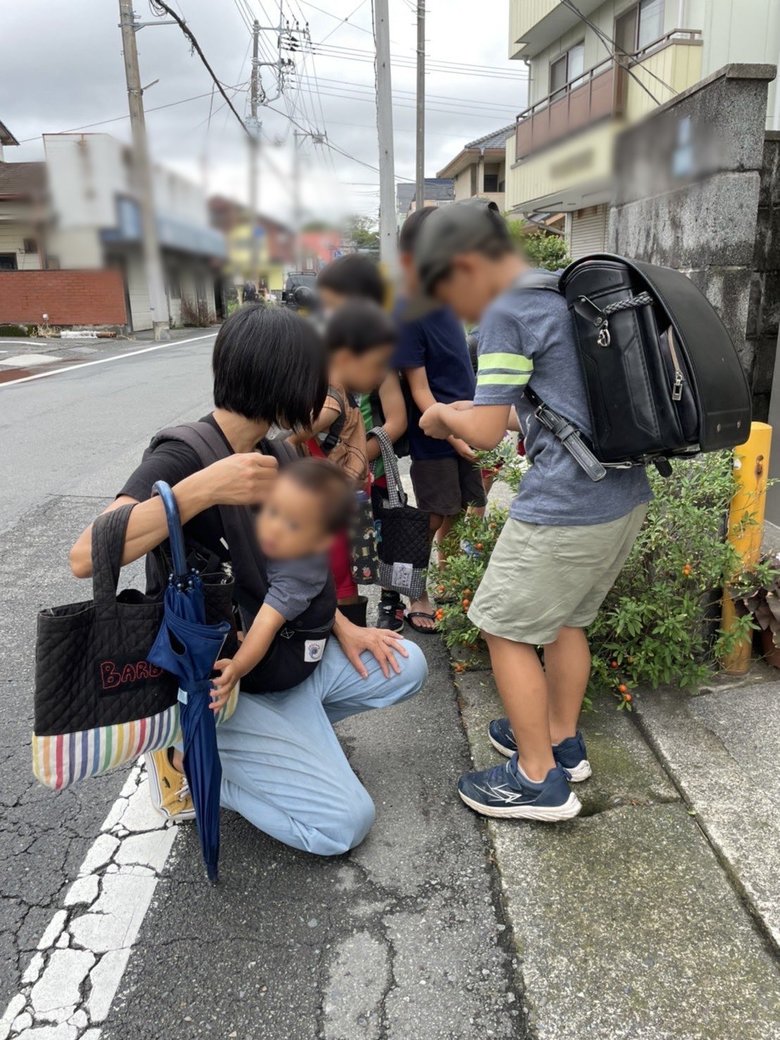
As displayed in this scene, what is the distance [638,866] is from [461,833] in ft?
1.51

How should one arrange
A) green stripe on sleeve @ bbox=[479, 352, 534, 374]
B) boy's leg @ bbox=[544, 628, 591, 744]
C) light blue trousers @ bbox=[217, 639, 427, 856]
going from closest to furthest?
green stripe on sleeve @ bbox=[479, 352, 534, 374], light blue trousers @ bbox=[217, 639, 427, 856], boy's leg @ bbox=[544, 628, 591, 744]

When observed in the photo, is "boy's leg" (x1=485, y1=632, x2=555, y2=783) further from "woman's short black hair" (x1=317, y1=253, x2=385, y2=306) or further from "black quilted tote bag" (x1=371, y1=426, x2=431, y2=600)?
"woman's short black hair" (x1=317, y1=253, x2=385, y2=306)

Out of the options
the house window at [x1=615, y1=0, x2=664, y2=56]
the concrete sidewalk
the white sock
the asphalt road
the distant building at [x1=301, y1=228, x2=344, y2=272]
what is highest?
the house window at [x1=615, y1=0, x2=664, y2=56]

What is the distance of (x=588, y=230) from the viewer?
90 cm

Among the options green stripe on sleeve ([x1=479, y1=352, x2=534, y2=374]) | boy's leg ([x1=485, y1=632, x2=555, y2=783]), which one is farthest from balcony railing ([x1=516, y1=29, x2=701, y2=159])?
boy's leg ([x1=485, y1=632, x2=555, y2=783])

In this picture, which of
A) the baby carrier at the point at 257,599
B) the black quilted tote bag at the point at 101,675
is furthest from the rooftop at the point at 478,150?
the black quilted tote bag at the point at 101,675

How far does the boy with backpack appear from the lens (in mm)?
1472

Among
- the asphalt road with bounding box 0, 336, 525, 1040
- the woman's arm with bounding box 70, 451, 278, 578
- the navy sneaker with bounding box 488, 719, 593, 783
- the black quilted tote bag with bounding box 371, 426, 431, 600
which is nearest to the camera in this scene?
the woman's arm with bounding box 70, 451, 278, 578

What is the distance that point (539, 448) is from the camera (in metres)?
1.79

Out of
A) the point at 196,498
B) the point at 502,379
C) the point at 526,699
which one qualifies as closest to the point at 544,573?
the point at 526,699

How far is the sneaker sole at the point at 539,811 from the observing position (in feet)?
6.73

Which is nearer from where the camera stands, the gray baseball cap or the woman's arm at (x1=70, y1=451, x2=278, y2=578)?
the gray baseball cap

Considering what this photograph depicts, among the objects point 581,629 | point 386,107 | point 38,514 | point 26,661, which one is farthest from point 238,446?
point 38,514

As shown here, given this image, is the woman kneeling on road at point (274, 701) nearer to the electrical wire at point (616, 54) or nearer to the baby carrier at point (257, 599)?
the baby carrier at point (257, 599)
